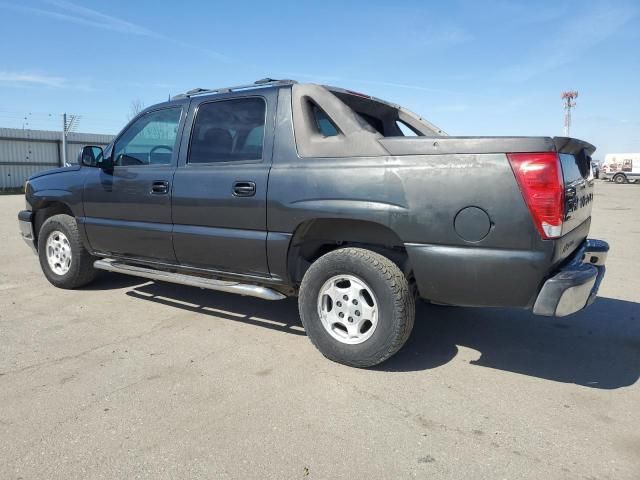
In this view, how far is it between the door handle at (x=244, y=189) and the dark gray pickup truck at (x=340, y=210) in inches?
0.5

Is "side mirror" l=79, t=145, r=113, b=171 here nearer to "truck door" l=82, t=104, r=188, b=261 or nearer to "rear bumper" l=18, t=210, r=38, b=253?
"truck door" l=82, t=104, r=188, b=261

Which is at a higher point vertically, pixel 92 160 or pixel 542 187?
pixel 92 160

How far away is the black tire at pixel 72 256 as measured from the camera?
5375mm

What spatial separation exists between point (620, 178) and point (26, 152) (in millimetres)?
46985

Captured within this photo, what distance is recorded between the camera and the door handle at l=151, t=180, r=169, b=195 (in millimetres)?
4371

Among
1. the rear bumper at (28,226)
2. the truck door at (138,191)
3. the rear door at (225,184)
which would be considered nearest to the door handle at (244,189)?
the rear door at (225,184)

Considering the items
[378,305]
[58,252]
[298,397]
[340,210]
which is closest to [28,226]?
[58,252]

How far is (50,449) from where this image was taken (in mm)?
2547

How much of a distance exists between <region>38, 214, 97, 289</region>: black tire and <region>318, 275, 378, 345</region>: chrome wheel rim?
3.10 m

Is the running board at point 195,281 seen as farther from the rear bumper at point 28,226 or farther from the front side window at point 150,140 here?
the rear bumper at point 28,226

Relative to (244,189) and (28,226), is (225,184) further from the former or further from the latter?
(28,226)

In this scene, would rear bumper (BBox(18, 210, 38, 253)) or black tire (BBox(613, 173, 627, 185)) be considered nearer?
rear bumper (BBox(18, 210, 38, 253))

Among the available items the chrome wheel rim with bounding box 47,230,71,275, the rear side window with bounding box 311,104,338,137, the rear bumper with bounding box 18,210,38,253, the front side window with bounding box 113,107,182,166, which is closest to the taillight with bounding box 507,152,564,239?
the rear side window with bounding box 311,104,338,137

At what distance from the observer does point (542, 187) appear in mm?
2865
